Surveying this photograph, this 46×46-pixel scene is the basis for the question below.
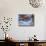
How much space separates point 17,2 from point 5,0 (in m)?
0.52

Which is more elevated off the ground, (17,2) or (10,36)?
(17,2)

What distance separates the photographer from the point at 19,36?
5.67 meters

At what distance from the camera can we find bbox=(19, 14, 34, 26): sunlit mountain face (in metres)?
5.71

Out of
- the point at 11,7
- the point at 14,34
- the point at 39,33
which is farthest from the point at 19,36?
the point at 11,7

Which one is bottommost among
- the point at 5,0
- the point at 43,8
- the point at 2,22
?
the point at 2,22

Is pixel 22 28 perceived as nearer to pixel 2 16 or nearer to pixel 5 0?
pixel 2 16

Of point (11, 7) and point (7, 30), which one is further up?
point (11, 7)

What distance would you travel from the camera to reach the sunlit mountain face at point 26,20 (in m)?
5.71

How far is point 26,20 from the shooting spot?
5.74 m

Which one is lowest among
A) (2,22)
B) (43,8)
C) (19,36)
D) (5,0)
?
(19,36)

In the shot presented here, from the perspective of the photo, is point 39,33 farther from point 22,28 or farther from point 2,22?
point 2,22

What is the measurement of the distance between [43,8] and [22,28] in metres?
1.25

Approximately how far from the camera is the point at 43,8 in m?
5.76

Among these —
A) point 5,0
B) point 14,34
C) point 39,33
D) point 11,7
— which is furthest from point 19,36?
point 5,0
